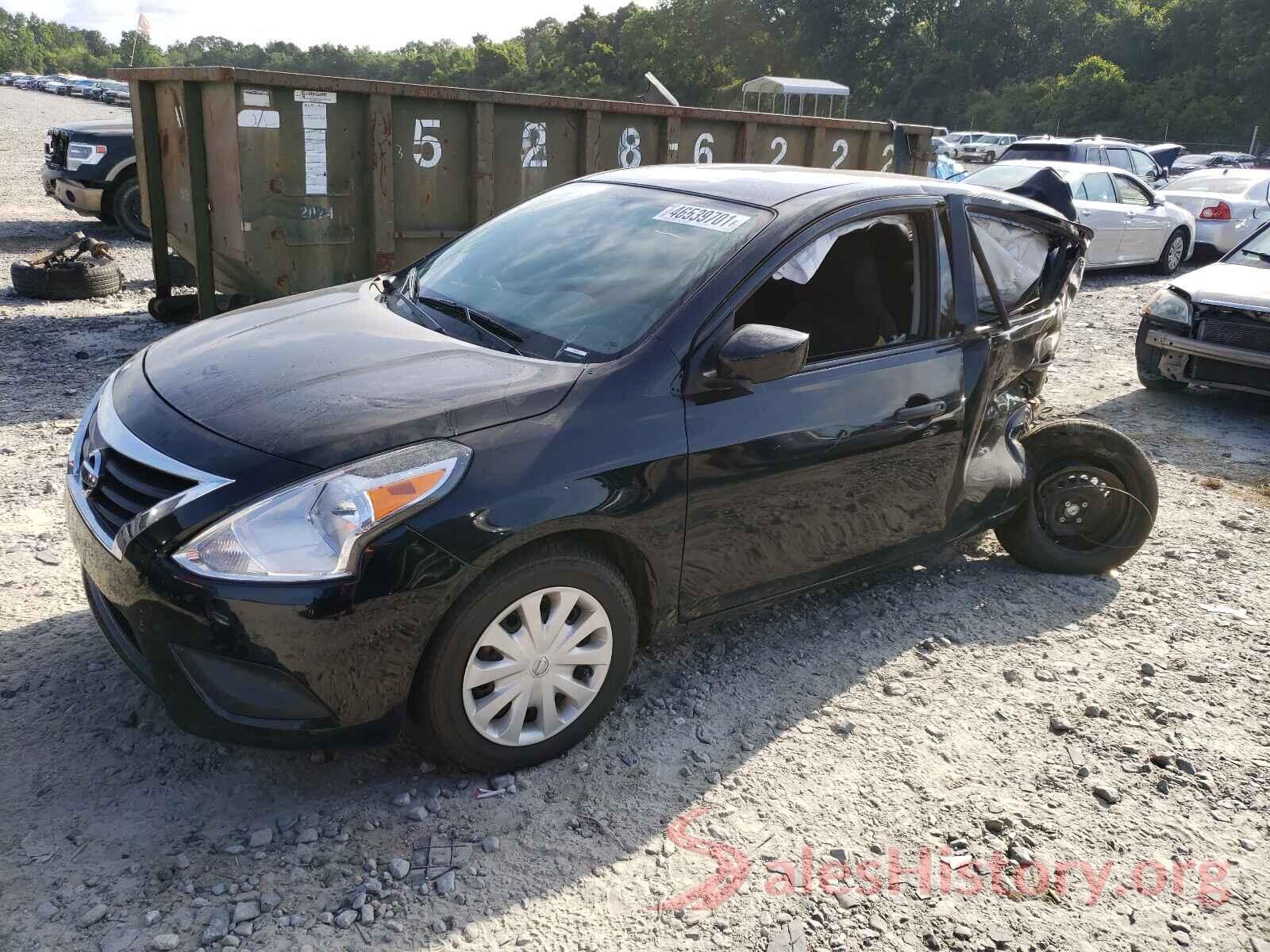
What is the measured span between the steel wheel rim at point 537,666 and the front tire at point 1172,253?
1337cm

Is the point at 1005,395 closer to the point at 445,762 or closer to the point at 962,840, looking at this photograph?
the point at 962,840

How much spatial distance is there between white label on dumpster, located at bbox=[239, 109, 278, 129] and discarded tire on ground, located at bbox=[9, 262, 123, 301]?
3182mm

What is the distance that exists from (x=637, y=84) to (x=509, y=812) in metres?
77.6

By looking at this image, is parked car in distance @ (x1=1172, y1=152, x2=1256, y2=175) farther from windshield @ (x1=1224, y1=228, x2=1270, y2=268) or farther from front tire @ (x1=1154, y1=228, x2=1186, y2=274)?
windshield @ (x1=1224, y1=228, x2=1270, y2=268)

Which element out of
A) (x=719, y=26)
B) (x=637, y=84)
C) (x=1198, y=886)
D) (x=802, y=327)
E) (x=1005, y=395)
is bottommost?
(x=1198, y=886)

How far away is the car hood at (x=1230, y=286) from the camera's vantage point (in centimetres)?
705

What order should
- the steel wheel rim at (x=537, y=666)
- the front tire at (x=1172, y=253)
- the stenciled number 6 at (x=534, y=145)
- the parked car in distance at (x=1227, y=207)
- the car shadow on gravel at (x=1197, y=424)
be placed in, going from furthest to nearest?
1. the parked car in distance at (x=1227, y=207)
2. the front tire at (x=1172, y=253)
3. the stenciled number 6 at (x=534, y=145)
4. the car shadow on gravel at (x=1197, y=424)
5. the steel wheel rim at (x=537, y=666)

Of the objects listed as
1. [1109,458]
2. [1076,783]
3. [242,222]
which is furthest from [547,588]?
[242,222]

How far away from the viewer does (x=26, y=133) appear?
95.2 ft

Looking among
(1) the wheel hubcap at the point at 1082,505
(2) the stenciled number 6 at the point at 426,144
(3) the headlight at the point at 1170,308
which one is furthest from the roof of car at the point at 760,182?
(3) the headlight at the point at 1170,308

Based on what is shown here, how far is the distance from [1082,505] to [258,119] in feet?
18.4

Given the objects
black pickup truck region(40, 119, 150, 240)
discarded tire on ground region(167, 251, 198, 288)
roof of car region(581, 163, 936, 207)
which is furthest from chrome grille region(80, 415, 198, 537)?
black pickup truck region(40, 119, 150, 240)

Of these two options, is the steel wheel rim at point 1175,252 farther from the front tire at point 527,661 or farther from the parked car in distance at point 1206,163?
the parked car in distance at point 1206,163

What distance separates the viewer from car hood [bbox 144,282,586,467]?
2.66 m
